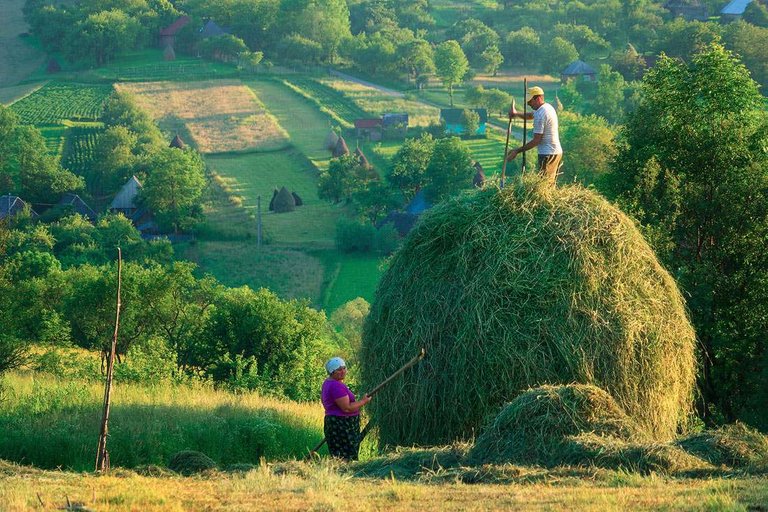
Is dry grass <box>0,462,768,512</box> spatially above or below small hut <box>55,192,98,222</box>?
above

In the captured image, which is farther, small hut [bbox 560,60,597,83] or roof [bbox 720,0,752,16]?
roof [bbox 720,0,752,16]

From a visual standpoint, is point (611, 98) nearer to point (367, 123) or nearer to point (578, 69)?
point (578, 69)

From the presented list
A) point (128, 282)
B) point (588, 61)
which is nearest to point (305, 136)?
point (588, 61)

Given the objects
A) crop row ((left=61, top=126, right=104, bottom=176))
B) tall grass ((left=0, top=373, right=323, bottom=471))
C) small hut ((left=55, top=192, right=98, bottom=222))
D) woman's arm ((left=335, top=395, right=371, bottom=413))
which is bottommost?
small hut ((left=55, top=192, right=98, bottom=222))

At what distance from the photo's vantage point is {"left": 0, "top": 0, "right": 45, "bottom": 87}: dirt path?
364 ft

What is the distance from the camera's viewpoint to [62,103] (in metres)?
98.8

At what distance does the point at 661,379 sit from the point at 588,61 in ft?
377

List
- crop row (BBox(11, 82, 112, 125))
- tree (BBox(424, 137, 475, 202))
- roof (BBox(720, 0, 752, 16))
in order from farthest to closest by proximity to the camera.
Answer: roof (BBox(720, 0, 752, 16)) < crop row (BBox(11, 82, 112, 125)) < tree (BBox(424, 137, 475, 202))

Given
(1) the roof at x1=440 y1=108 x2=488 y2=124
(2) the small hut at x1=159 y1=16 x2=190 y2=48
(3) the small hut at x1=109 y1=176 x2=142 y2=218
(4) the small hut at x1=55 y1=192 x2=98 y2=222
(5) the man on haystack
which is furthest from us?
(2) the small hut at x1=159 y1=16 x2=190 y2=48

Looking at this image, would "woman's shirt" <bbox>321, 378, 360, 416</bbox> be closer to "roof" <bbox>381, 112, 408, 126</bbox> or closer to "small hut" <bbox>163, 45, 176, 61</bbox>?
"roof" <bbox>381, 112, 408, 126</bbox>

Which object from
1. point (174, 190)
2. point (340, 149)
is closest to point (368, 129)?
point (340, 149)

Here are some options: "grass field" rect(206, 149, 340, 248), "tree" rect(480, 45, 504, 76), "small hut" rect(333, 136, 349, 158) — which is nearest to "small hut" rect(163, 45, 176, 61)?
"tree" rect(480, 45, 504, 76)

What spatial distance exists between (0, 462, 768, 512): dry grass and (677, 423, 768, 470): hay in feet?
3.26

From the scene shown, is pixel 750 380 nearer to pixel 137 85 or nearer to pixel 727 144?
pixel 727 144
